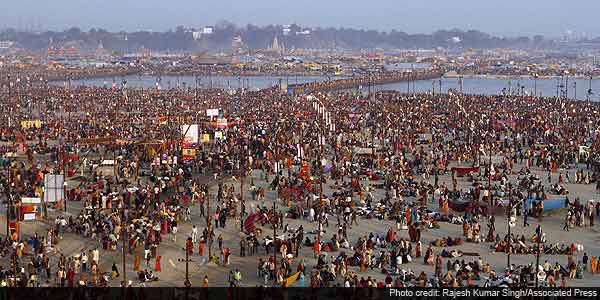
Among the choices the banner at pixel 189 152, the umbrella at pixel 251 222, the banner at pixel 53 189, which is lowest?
the umbrella at pixel 251 222

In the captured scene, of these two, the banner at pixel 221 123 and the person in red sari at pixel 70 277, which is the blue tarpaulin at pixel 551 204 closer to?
the person in red sari at pixel 70 277

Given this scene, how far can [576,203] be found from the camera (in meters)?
23.4

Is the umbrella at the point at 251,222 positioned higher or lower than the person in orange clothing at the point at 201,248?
higher

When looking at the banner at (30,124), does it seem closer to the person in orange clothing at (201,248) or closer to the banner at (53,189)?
the banner at (53,189)

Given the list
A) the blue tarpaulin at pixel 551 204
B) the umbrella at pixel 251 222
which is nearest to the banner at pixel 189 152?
the umbrella at pixel 251 222

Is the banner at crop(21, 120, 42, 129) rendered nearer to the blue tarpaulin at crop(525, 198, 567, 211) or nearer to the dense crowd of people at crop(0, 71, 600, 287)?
the dense crowd of people at crop(0, 71, 600, 287)

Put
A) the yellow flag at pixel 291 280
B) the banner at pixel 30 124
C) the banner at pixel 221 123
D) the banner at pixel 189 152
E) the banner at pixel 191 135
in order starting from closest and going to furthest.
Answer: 1. the yellow flag at pixel 291 280
2. the banner at pixel 189 152
3. the banner at pixel 191 135
4. the banner at pixel 221 123
5. the banner at pixel 30 124

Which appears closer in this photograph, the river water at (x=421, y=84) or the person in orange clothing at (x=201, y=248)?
the person in orange clothing at (x=201, y=248)

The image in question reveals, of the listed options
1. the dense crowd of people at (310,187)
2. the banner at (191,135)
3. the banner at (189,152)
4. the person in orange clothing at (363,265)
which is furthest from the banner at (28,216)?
the banner at (191,135)

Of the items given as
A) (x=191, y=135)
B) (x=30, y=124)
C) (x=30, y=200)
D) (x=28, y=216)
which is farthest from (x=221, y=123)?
(x=28, y=216)

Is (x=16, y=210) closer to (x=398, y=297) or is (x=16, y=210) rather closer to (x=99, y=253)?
(x=99, y=253)

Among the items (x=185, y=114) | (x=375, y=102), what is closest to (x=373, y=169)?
(x=185, y=114)

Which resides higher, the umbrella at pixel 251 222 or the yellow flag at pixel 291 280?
the umbrella at pixel 251 222

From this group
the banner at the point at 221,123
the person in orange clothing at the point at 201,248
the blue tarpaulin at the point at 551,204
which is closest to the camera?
the person in orange clothing at the point at 201,248
